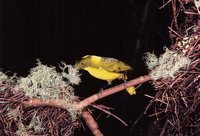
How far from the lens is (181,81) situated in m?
1.13

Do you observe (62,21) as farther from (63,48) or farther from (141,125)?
(141,125)

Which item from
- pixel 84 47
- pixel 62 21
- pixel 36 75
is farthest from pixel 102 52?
pixel 36 75

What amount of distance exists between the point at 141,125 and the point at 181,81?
81cm

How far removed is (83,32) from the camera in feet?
7.38

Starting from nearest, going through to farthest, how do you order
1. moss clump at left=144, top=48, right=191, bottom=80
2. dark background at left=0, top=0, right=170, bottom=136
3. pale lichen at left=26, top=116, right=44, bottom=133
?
moss clump at left=144, top=48, right=191, bottom=80
pale lichen at left=26, top=116, right=44, bottom=133
dark background at left=0, top=0, right=170, bottom=136

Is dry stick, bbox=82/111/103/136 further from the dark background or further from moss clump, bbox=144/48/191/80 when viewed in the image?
the dark background

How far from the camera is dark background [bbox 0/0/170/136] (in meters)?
2.13

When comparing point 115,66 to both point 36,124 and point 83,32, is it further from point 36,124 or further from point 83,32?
point 83,32

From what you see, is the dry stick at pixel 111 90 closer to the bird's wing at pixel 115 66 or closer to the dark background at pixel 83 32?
the bird's wing at pixel 115 66

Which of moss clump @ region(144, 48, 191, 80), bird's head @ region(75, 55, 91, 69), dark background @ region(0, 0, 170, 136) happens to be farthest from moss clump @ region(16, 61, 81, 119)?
dark background @ region(0, 0, 170, 136)

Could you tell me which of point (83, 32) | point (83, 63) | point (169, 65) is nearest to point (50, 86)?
point (83, 63)

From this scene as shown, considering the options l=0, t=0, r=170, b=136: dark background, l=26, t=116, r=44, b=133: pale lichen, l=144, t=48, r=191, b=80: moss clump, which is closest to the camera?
l=144, t=48, r=191, b=80: moss clump

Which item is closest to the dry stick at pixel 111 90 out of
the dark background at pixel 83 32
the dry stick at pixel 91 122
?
the dry stick at pixel 91 122

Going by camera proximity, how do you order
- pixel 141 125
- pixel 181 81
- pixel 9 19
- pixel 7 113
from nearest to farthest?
1. pixel 181 81
2. pixel 7 113
3. pixel 141 125
4. pixel 9 19
